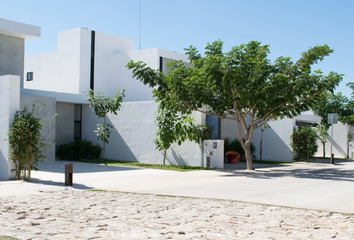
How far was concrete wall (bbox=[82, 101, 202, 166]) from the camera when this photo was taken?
823 inches

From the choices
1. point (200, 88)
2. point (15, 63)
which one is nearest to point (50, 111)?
point (15, 63)

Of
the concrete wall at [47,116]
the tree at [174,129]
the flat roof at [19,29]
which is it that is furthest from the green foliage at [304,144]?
the flat roof at [19,29]

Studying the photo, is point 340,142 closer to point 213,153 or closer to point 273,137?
point 273,137

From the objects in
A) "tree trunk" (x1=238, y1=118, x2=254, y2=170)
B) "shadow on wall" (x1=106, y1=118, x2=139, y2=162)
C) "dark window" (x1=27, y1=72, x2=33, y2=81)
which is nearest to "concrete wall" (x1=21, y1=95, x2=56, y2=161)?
"shadow on wall" (x1=106, y1=118, x2=139, y2=162)

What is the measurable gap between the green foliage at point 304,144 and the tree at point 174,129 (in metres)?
7.47

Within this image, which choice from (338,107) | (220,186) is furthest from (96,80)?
(220,186)

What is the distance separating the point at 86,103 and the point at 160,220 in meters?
18.4

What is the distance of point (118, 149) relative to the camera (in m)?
24.0

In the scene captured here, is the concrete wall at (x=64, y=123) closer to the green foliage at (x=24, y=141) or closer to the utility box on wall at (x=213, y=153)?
the utility box on wall at (x=213, y=153)

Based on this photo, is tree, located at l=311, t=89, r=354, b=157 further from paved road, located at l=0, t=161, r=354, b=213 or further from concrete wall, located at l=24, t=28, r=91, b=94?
concrete wall, located at l=24, t=28, r=91, b=94

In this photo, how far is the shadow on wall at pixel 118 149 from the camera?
23.4m

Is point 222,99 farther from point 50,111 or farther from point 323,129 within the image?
point 323,129

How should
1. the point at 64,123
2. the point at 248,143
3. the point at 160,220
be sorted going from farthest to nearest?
1. the point at 64,123
2. the point at 248,143
3. the point at 160,220

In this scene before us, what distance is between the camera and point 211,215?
8188 millimetres
